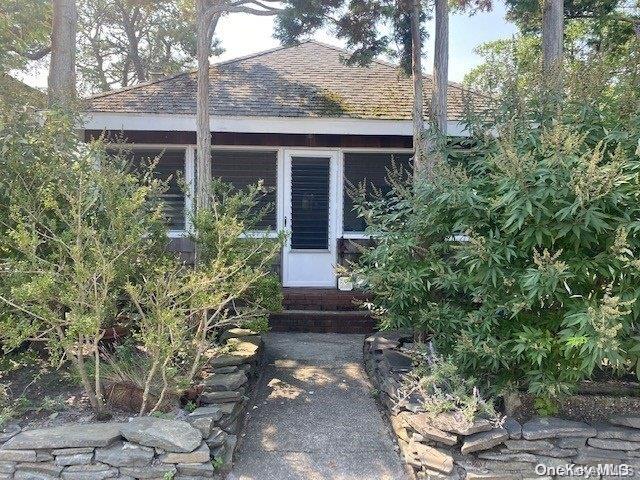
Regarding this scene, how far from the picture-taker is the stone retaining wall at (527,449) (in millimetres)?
3186

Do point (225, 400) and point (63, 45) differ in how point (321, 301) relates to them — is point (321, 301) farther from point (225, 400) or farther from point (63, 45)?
point (63, 45)

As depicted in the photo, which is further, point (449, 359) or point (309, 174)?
point (309, 174)

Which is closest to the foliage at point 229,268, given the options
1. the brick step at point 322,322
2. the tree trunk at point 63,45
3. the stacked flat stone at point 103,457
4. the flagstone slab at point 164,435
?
the flagstone slab at point 164,435

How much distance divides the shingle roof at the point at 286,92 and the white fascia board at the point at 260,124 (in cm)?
11

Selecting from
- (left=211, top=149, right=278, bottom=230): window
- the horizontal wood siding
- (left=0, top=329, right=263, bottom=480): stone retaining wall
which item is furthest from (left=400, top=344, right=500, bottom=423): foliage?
(left=211, top=149, right=278, bottom=230): window

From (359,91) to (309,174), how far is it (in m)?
1.70

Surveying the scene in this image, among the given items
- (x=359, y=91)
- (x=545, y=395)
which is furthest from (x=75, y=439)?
(x=359, y=91)

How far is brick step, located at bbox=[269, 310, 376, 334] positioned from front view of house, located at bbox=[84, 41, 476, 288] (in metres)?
0.82

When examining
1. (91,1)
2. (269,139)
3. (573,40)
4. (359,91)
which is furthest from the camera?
(91,1)

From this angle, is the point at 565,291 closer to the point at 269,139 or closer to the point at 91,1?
the point at 269,139

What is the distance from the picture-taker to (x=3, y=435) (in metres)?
3.30

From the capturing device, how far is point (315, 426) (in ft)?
13.4

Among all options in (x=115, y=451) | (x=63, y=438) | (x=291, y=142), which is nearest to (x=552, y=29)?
(x=291, y=142)

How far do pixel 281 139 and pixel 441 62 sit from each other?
259 centimetres
